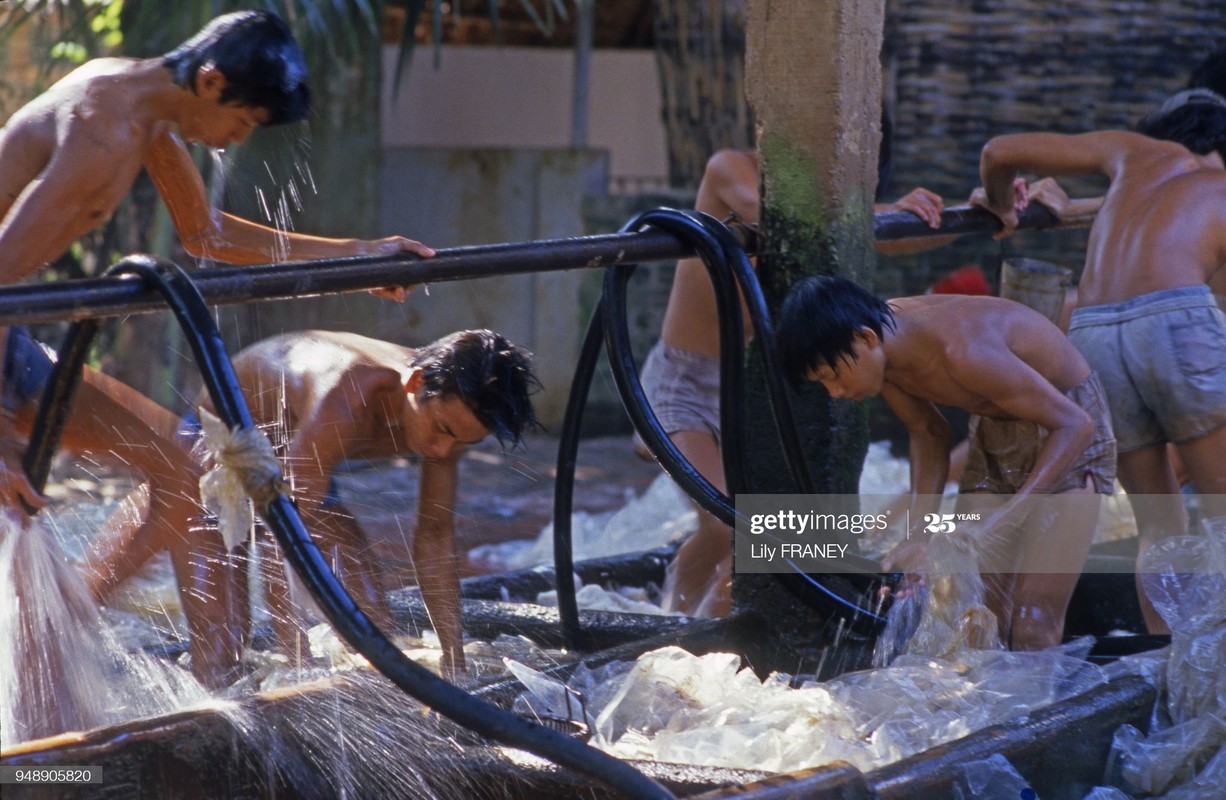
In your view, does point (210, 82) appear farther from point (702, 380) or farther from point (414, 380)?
point (702, 380)

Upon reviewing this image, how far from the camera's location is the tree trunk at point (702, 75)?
9133 millimetres

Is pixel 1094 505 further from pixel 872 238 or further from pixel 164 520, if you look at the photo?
pixel 164 520

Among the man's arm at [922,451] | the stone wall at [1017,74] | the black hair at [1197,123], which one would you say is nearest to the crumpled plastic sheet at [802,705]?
the man's arm at [922,451]

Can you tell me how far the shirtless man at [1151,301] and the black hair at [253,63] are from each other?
214 cm

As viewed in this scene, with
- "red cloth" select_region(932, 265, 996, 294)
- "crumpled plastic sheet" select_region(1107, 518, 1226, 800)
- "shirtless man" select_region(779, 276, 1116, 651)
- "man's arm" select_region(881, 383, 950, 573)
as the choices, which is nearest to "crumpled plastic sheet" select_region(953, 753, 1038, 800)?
"crumpled plastic sheet" select_region(1107, 518, 1226, 800)

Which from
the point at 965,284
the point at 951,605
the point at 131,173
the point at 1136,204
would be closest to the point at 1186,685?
the point at 951,605

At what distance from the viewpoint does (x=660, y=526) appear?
6.50 metres

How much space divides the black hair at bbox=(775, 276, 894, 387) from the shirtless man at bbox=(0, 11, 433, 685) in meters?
0.96

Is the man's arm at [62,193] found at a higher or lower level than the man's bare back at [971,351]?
higher

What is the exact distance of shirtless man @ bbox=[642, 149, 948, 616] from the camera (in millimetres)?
4461

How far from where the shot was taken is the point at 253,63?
3.17 metres

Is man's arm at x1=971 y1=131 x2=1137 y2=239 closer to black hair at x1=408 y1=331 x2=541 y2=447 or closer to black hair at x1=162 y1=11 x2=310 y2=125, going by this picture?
black hair at x1=408 y1=331 x2=541 y2=447

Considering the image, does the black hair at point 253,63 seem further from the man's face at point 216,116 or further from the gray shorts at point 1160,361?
the gray shorts at point 1160,361

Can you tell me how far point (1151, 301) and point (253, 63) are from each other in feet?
8.59
